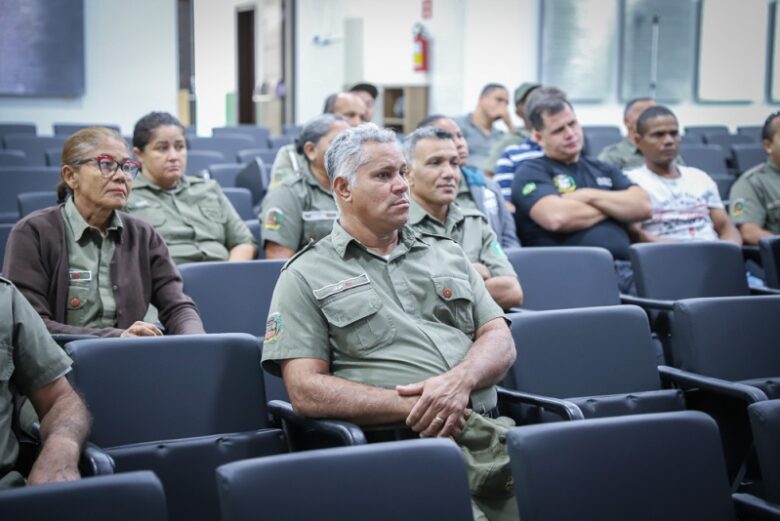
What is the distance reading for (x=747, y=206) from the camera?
4871 mm

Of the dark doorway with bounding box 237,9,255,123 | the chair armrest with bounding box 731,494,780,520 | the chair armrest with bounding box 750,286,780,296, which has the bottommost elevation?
the chair armrest with bounding box 731,494,780,520

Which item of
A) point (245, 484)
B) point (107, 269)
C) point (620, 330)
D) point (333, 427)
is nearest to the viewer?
point (245, 484)

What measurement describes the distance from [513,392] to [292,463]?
3.62 feet

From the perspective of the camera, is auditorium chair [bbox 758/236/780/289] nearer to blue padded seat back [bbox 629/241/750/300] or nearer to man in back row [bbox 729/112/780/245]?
blue padded seat back [bbox 629/241/750/300]

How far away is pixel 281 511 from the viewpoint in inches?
58.7

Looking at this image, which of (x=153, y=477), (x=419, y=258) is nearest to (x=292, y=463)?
(x=153, y=477)

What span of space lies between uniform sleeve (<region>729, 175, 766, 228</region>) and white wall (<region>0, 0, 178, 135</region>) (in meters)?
6.42

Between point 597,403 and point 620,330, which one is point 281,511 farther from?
point 620,330

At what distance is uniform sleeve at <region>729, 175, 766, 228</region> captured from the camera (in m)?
4.86

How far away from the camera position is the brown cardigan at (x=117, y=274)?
8.91 ft

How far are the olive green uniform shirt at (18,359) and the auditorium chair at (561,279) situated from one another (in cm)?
189

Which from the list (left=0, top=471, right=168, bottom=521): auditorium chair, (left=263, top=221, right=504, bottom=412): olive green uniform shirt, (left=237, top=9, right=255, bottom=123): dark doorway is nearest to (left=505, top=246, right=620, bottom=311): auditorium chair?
(left=263, top=221, right=504, bottom=412): olive green uniform shirt

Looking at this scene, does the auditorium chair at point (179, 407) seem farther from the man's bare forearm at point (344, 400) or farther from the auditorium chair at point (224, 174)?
the auditorium chair at point (224, 174)

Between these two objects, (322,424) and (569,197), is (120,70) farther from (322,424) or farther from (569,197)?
(322,424)
